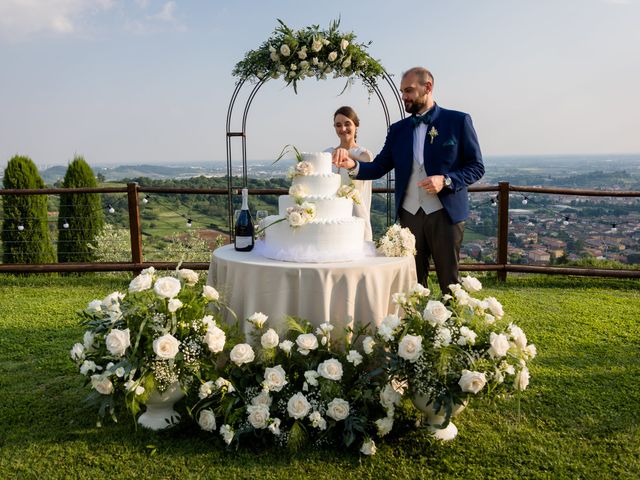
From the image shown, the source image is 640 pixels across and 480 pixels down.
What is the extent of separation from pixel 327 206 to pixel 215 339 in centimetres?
108

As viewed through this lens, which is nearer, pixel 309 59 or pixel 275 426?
pixel 275 426

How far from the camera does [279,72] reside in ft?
16.1

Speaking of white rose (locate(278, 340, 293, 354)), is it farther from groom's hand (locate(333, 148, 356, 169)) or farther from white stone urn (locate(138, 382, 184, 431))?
groom's hand (locate(333, 148, 356, 169))

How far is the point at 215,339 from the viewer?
3.04 meters

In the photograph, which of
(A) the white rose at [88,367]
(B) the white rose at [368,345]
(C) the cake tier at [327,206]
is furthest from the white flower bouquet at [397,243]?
(A) the white rose at [88,367]

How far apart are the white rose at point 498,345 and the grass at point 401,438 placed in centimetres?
47

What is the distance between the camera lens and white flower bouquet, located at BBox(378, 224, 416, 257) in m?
3.55

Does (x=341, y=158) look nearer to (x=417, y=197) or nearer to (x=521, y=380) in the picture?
(x=417, y=197)

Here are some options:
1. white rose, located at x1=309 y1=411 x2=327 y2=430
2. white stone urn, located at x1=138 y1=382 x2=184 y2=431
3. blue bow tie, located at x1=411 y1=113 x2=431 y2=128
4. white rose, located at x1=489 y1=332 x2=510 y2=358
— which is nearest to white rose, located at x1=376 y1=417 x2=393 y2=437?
white rose, located at x1=309 y1=411 x2=327 y2=430

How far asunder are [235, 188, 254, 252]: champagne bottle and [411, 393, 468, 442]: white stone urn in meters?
1.53

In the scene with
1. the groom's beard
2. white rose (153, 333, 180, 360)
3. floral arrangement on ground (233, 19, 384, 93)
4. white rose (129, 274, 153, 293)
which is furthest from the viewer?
floral arrangement on ground (233, 19, 384, 93)

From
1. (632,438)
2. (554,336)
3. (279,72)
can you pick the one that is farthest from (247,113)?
(632,438)

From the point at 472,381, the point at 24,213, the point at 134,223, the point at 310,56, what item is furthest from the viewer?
the point at 24,213

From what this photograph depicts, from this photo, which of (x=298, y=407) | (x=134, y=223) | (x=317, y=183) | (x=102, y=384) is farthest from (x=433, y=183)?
(x=134, y=223)
